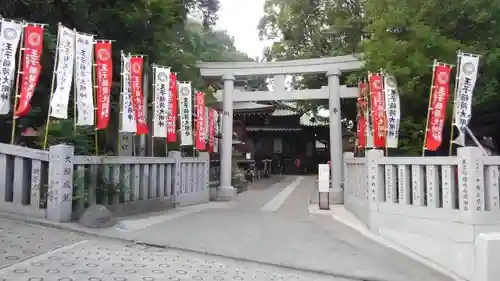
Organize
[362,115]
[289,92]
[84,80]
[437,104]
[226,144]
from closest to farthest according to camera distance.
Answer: [84,80] < [437,104] < [362,115] < [289,92] < [226,144]

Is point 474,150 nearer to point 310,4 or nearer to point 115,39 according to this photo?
point 115,39

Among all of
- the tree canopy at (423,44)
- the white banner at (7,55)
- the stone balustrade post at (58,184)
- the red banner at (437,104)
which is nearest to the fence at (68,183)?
the stone balustrade post at (58,184)

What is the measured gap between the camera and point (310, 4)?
Result: 22.5m

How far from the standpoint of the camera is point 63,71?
325 inches

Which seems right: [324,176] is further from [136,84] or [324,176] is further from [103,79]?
[103,79]

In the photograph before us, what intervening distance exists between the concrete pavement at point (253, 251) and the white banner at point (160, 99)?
2712 millimetres

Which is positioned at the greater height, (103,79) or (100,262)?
(103,79)

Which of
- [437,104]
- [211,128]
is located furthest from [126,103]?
Answer: [437,104]

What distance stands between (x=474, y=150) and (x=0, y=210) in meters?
7.90

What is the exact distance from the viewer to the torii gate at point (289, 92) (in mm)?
15367

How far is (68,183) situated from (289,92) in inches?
410

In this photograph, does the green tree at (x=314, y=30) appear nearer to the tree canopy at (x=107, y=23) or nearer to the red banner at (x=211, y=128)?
the red banner at (x=211, y=128)

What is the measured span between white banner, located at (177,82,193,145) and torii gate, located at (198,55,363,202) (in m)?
3.49

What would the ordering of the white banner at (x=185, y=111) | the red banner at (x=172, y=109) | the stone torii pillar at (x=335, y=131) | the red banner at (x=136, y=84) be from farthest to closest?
1. the stone torii pillar at (x=335, y=131)
2. the white banner at (x=185, y=111)
3. the red banner at (x=172, y=109)
4. the red banner at (x=136, y=84)
